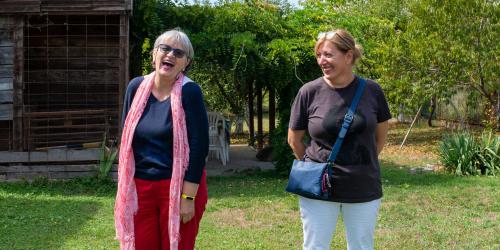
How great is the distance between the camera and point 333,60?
12.6 feet

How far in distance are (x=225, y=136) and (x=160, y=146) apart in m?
9.96

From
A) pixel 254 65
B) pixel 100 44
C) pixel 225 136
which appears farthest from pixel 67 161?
pixel 225 136

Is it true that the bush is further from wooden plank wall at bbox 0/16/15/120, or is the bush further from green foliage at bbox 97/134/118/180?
wooden plank wall at bbox 0/16/15/120

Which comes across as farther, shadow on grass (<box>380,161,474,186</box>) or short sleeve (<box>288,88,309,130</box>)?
shadow on grass (<box>380,161,474,186</box>)

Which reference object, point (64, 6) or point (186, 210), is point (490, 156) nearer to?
point (64, 6)

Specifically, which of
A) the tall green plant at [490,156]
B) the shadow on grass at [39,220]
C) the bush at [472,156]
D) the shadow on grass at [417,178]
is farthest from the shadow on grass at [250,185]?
the tall green plant at [490,156]

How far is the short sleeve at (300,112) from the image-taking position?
3.99 meters

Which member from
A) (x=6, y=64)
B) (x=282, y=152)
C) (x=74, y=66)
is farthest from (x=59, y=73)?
(x=282, y=152)

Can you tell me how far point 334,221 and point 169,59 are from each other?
1333 mm

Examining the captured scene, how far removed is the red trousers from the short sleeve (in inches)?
27.1

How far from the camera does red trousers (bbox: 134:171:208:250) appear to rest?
3707 mm

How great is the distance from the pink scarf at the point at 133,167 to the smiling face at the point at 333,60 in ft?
2.68

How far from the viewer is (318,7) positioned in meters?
11.7

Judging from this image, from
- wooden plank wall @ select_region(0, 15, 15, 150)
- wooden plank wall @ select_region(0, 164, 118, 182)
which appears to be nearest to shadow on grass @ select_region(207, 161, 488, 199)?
wooden plank wall @ select_region(0, 164, 118, 182)
